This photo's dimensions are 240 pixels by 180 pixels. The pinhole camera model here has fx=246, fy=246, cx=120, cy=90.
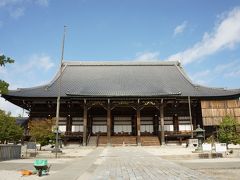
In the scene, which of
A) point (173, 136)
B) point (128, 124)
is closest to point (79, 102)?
point (128, 124)

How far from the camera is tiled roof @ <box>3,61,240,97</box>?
109 feet

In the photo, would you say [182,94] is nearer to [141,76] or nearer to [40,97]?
[141,76]

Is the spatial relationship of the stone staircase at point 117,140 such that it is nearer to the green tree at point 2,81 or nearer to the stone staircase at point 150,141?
the stone staircase at point 150,141

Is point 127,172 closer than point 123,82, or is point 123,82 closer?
point 127,172

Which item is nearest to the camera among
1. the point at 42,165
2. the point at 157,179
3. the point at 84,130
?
the point at 157,179

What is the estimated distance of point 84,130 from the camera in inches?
1233

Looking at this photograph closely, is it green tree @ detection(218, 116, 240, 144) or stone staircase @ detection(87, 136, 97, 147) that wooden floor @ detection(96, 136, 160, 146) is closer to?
stone staircase @ detection(87, 136, 97, 147)

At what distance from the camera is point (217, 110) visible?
3256 cm

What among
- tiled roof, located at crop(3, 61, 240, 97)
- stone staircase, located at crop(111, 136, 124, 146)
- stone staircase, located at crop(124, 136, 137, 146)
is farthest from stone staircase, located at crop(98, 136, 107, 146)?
tiled roof, located at crop(3, 61, 240, 97)

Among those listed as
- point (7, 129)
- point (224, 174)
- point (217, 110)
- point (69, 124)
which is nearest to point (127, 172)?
point (224, 174)

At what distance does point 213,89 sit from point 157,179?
100.0 ft

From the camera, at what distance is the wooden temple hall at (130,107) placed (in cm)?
3186

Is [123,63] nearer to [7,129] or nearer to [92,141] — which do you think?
[92,141]

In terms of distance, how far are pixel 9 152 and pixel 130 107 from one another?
20414 millimetres
